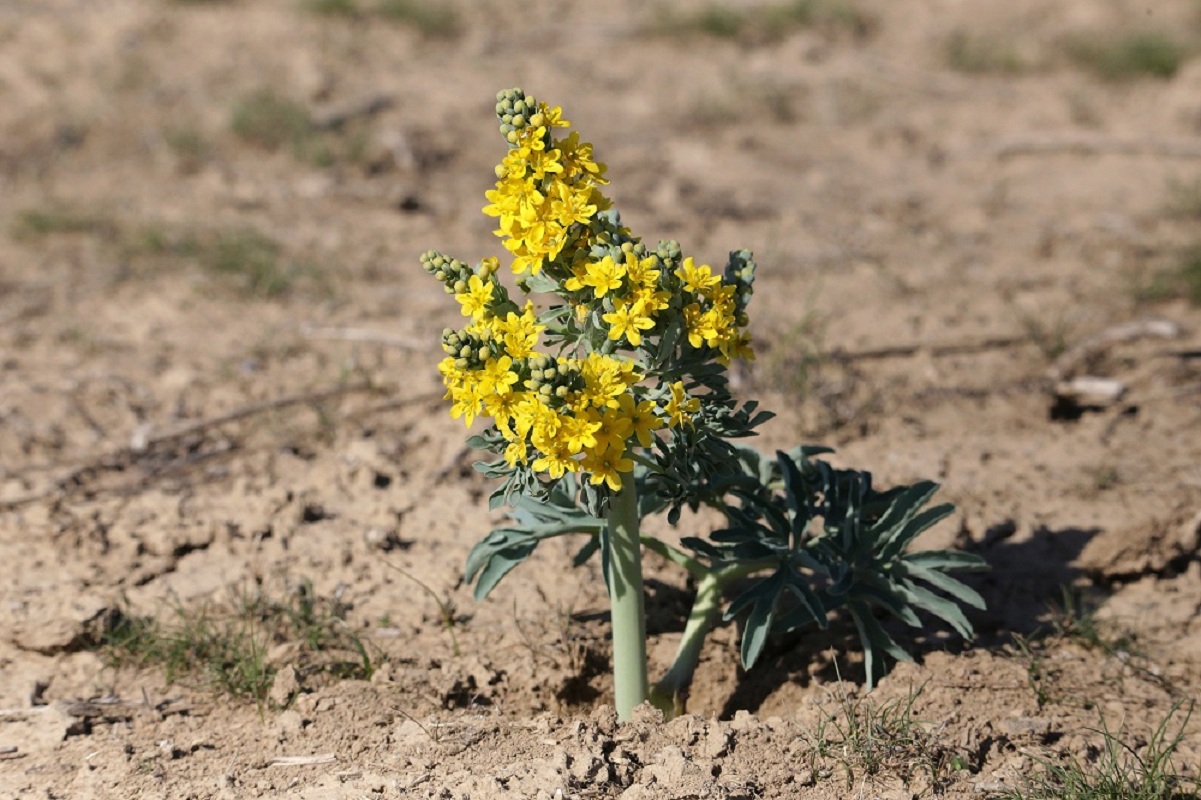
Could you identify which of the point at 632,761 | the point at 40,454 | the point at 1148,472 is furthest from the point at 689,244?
the point at 632,761

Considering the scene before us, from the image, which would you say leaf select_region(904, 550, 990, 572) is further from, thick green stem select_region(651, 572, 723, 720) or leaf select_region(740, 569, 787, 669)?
thick green stem select_region(651, 572, 723, 720)

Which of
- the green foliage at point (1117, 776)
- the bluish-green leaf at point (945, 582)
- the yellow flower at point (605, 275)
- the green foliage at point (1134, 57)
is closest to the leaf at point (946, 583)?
the bluish-green leaf at point (945, 582)

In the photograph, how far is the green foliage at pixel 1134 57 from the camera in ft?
24.2

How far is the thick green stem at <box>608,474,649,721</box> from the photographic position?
8.71 ft

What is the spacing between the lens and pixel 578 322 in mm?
2580

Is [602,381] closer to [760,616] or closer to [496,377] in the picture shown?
[496,377]

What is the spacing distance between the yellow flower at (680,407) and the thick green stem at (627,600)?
9.8 inches

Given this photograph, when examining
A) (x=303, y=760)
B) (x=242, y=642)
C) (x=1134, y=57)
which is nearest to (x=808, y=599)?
(x=303, y=760)

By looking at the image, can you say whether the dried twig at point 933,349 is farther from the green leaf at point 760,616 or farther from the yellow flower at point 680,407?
the yellow flower at point 680,407

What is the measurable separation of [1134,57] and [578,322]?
6.13m

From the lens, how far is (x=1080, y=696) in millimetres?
3006

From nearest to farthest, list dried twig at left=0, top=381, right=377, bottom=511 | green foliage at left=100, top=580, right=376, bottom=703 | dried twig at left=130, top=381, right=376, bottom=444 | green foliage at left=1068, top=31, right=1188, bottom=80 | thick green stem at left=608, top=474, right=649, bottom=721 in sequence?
1. thick green stem at left=608, top=474, right=649, bottom=721
2. green foliage at left=100, top=580, right=376, bottom=703
3. dried twig at left=0, top=381, right=377, bottom=511
4. dried twig at left=130, top=381, right=376, bottom=444
5. green foliage at left=1068, top=31, right=1188, bottom=80

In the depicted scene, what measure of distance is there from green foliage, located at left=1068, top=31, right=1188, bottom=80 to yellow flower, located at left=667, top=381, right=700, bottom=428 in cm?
616

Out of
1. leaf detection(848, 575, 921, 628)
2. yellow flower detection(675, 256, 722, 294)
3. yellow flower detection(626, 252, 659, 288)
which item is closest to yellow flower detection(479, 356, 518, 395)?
yellow flower detection(626, 252, 659, 288)
